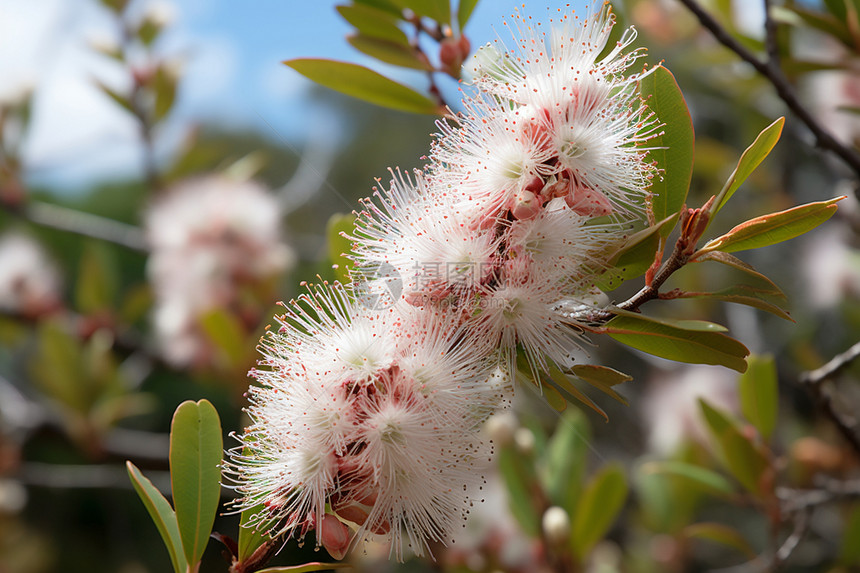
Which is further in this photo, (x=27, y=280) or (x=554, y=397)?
(x=27, y=280)

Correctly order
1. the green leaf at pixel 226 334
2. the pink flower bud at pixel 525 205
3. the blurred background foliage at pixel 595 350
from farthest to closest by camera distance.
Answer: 1. the green leaf at pixel 226 334
2. the blurred background foliage at pixel 595 350
3. the pink flower bud at pixel 525 205

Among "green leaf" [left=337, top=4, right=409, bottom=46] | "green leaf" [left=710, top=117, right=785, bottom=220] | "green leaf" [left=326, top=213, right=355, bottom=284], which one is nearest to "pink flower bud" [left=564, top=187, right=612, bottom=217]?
"green leaf" [left=710, top=117, right=785, bottom=220]

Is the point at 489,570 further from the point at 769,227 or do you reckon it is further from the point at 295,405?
→ the point at 769,227

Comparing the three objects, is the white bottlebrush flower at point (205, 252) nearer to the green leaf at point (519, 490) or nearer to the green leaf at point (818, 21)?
the green leaf at point (519, 490)

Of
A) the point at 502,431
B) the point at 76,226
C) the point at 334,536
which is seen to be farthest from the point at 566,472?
the point at 76,226

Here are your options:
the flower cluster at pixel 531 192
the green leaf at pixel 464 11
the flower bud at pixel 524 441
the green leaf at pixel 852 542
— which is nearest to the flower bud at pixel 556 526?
the flower bud at pixel 524 441

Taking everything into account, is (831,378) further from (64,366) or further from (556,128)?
(64,366)

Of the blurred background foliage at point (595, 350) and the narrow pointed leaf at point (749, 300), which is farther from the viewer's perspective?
the blurred background foliage at point (595, 350)

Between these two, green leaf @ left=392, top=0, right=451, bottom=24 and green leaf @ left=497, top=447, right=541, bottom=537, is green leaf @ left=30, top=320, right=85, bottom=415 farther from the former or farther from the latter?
green leaf @ left=392, top=0, right=451, bottom=24
